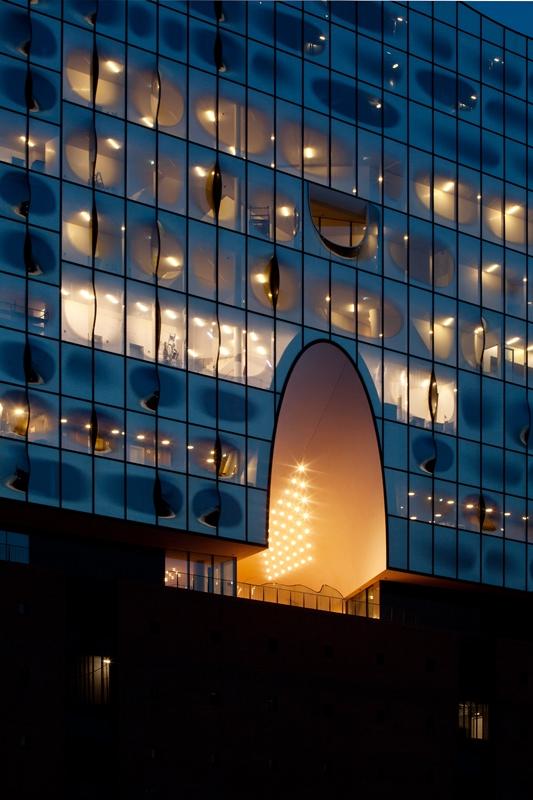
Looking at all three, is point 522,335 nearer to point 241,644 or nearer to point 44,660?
point 241,644

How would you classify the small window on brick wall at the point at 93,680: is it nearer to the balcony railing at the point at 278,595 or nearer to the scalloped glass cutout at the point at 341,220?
the balcony railing at the point at 278,595

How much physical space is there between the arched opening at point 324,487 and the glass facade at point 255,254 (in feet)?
2.50

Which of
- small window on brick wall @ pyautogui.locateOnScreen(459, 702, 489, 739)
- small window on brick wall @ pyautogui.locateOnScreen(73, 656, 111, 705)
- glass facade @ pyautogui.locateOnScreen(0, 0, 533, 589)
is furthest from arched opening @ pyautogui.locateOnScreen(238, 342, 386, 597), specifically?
small window on brick wall @ pyautogui.locateOnScreen(73, 656, 111, 705)

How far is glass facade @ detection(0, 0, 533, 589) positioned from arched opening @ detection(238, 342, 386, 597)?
76cm

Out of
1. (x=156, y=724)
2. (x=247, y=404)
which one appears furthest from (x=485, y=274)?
(x=156, y=724)

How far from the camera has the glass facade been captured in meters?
46.9

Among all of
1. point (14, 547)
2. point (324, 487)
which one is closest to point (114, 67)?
point (14, 547)

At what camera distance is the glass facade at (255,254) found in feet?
154

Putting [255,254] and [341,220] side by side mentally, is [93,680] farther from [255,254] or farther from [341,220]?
[341,220]

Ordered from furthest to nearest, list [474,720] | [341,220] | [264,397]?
[341,220], [474,720], [264,397]

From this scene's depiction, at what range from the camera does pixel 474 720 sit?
53719 mm

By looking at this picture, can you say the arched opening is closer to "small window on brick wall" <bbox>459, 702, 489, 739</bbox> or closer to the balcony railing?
the balcony railing

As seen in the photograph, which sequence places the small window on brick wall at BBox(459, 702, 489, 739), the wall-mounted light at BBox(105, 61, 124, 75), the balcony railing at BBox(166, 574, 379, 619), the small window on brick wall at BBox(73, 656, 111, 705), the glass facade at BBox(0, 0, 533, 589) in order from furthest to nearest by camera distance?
1. the small window on brick wall at BBox(459, 702, 489, 739)
2. the balcony railing at BBox(166, 574, 379, 619)
3. the wall-mounted light at BBox(105, 61, 124, 75)
4. the glass facade at BBox(0, 0, 533, 589)
5. the small window on brick wall at BBox(73, 656, 111, 705)

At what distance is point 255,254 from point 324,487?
31.4 ft
